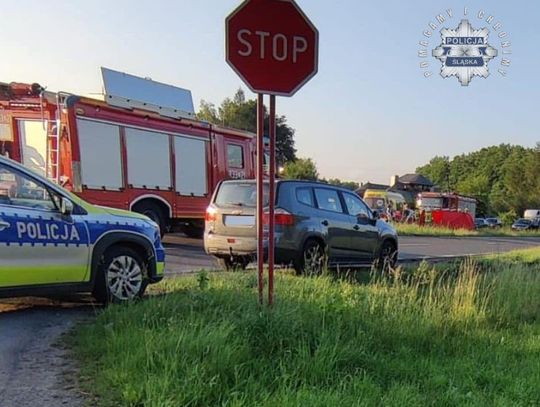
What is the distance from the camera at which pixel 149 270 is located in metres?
7.14

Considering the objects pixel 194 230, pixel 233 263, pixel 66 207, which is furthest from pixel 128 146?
pixel 66 207

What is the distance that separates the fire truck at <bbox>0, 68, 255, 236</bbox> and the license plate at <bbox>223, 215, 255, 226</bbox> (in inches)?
168

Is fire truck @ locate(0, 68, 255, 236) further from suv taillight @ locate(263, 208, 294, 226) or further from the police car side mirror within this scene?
the police car side mirror

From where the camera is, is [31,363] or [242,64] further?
[242,64]

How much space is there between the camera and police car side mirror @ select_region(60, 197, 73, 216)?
6223mm

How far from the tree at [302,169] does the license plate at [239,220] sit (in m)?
51.5

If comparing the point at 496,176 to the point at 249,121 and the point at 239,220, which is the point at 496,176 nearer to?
the point at 249,121

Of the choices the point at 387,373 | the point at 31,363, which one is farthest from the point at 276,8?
the point at 31,363

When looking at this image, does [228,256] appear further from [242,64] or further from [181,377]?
[181,377]

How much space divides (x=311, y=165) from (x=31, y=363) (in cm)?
6607

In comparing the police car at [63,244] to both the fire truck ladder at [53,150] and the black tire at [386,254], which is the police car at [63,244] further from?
the fire truck ladder at [53,150]

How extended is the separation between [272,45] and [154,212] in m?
9.71

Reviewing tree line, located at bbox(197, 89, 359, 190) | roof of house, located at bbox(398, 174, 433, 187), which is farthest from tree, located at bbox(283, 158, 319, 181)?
roof of house, located at bbox(398, 174, 433, 187)

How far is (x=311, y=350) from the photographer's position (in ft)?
15.9
